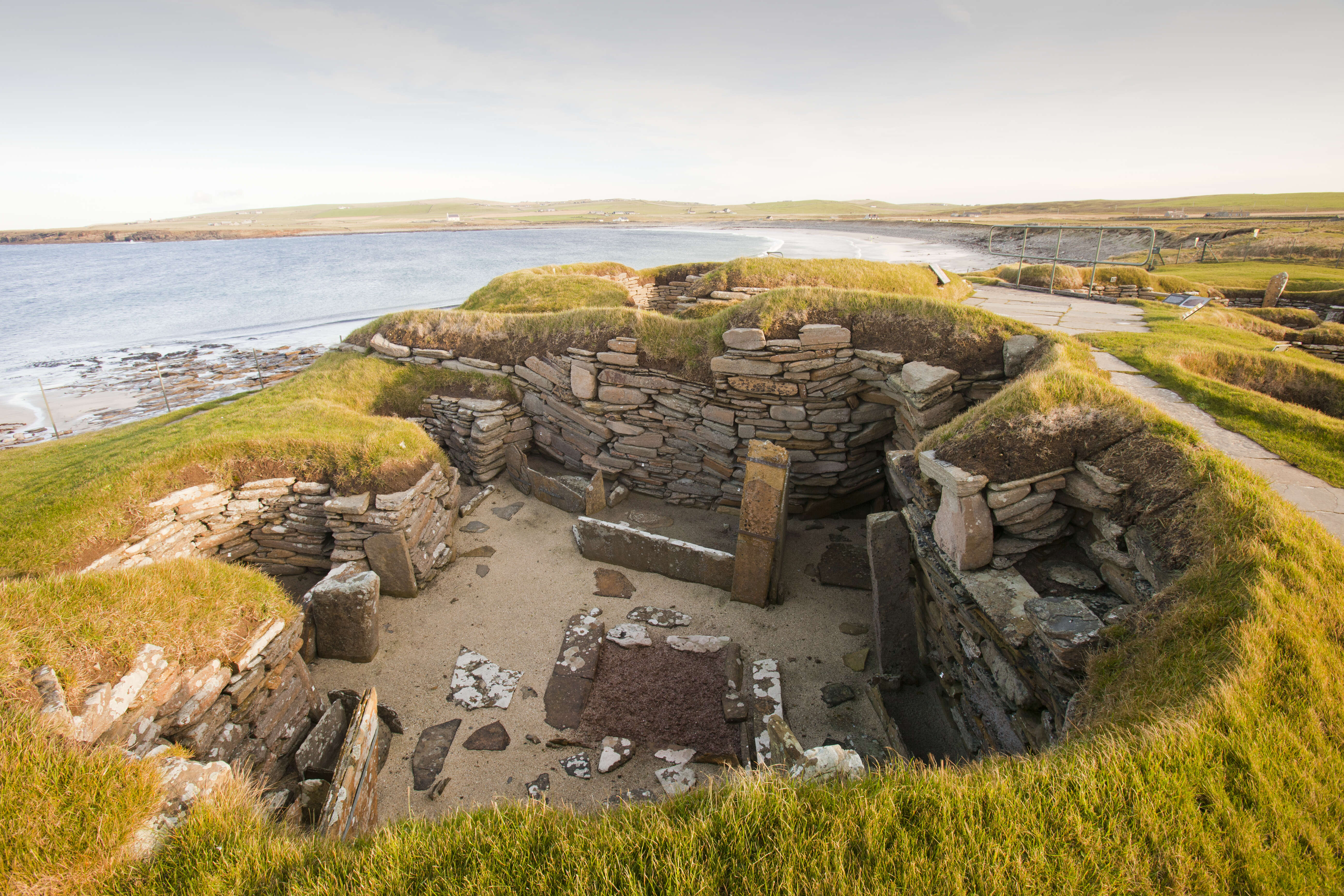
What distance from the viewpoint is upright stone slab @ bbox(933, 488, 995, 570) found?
5270 millimetres

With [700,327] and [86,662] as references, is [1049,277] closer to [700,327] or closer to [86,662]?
[700,327]

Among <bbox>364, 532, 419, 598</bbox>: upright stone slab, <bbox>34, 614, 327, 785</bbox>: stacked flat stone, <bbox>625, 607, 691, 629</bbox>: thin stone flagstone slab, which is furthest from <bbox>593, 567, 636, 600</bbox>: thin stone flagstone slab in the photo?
<bbox>34, 614, 327, 785</bbox>: stacked flat stone

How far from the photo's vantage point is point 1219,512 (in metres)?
4.08

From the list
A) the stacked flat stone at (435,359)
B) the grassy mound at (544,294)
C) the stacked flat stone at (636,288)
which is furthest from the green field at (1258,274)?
the stacked flat stone at (435,359)

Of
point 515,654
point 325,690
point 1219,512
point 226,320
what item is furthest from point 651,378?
point 226,320

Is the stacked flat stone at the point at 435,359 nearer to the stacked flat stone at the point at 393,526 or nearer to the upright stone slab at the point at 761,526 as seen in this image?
the stacked flat stone at the point at 393,526

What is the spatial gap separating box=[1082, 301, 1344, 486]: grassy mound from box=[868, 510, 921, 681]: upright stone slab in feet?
11.6

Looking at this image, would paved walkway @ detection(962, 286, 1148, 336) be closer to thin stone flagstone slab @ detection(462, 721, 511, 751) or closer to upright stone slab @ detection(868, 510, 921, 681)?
upright stone slab @ detection(868, 510, 921, 681)

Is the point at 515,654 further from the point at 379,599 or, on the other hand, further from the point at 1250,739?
the point at 1250,739

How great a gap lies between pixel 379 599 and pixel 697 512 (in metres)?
5.34

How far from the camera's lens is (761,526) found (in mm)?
7398

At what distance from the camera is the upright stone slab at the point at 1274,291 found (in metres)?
17.6

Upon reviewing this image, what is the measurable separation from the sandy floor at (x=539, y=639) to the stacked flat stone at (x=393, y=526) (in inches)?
15.3

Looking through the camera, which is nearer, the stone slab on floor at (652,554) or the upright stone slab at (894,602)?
the upright stone slab at (894,602)
